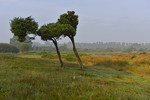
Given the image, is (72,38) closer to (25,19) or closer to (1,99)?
(25,19)

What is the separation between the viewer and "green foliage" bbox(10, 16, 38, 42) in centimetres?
2061

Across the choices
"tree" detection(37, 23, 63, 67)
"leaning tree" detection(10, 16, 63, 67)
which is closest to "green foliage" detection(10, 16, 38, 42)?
"leaning tree" detection(10, 16, 63, 67)

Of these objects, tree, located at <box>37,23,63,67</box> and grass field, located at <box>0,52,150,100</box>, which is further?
tree, located at <box>37,23,63,67</box>

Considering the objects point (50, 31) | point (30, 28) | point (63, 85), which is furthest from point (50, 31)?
point (63, 85)

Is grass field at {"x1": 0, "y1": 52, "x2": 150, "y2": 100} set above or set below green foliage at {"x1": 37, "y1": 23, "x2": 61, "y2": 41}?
below

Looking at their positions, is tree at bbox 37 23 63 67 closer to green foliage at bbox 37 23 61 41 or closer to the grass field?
green foliage at bbox 37 23 61 41

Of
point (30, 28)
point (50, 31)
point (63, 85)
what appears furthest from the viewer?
point (30, 28)

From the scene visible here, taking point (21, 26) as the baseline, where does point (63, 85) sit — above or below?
below

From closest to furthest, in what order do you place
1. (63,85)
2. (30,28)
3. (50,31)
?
(63,85) < (50,31) < (30,28)

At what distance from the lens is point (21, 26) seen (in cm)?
2058

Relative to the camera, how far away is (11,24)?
69.2 ft

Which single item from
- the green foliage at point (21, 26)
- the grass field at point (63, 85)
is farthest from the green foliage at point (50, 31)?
the grass field at point (63, 85)

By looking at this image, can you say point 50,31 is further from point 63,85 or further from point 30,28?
point 63,85

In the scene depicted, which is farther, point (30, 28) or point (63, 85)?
point (30, 28)
